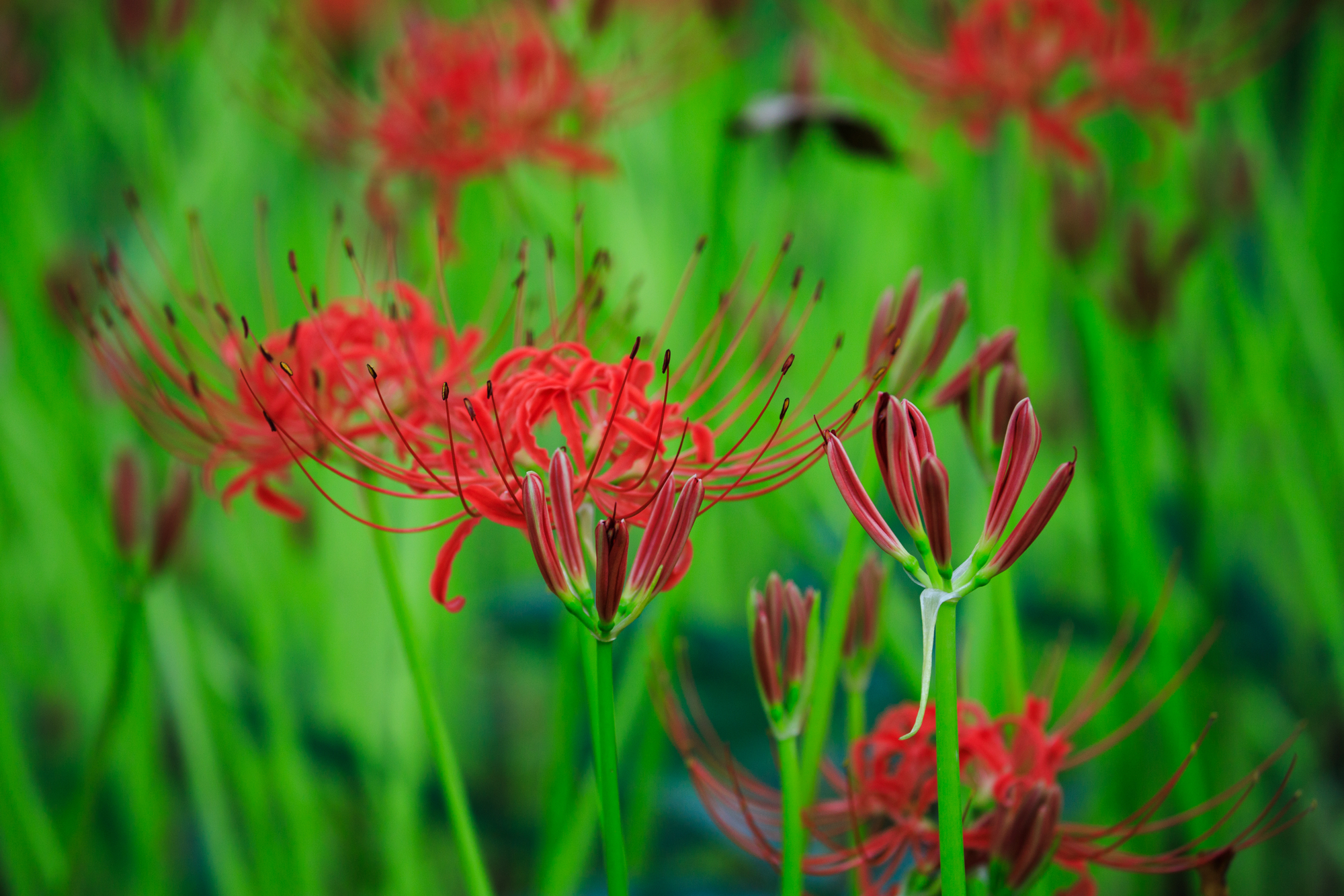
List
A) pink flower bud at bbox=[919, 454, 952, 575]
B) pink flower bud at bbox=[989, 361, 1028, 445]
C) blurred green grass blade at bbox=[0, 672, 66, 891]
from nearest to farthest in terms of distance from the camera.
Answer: pink flower bud at bbox=[919, 454, 952, 575] < pink flower bud at bbox=[989, 361, 1028, 445] < blurred green grass blade at bbox=[0, 672, 66, 891]

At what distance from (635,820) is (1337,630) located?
0.50 m

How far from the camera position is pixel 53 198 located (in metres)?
1.48

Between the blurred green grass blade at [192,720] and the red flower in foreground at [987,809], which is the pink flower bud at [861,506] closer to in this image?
the red flower in foreground at [987,809]

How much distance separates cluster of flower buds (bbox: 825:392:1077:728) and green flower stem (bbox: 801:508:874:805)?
94 mm

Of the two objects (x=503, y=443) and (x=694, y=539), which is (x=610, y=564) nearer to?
(x=503, y=443)

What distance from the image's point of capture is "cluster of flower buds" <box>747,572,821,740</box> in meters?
0.32

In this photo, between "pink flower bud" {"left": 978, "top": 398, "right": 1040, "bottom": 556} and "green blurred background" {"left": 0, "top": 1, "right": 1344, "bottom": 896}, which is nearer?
"pink flower bud" {"left": 978, "top": 398, "right": 1040, "bottom": 556}

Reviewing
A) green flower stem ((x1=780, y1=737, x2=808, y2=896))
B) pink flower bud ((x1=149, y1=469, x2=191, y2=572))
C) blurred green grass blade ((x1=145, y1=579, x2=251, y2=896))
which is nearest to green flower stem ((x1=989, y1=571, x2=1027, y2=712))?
green flower stem ((x1=780, y1=737, x2=808, y2=896))

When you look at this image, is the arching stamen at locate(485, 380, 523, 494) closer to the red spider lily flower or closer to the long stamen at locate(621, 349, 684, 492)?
the long stamen at locate(621, 349, 684, 492)

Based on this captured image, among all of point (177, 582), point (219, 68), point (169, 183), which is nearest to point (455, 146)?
point (169, 183)

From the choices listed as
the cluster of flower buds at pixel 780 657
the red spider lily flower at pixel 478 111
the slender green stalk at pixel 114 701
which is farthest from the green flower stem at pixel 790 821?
the red spider lily flower at pixel 478 111

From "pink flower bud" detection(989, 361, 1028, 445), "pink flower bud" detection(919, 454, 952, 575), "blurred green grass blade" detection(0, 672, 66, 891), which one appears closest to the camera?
"pink flower bud" detection(919, 454, 952, 575)

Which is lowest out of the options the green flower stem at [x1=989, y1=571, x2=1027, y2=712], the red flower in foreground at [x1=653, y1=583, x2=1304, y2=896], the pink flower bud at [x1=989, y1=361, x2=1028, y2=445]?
the red flower in foreground at [x1=653, y1=583, x2=1304, y2=896]

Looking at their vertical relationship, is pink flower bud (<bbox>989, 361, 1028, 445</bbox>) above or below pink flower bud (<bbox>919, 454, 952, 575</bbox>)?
above
